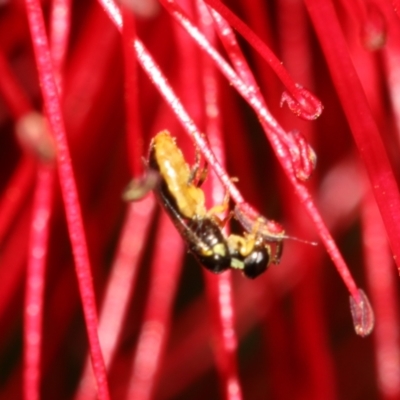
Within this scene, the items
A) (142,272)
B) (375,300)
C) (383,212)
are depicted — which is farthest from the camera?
(142,272)

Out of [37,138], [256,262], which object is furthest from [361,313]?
[37,138]

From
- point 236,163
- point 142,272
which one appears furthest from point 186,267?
point 236,163

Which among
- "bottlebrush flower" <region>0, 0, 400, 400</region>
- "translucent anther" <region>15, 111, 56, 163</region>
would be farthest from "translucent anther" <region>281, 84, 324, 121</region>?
"translucent anther" <region>15, 111, 56, 163</region>

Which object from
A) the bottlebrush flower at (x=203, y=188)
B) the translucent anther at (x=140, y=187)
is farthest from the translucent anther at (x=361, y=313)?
the translucent anther at (x=140, y=187)

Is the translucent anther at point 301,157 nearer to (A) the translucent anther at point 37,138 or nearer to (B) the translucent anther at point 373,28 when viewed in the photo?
(B) the translucent anther at point 373,28

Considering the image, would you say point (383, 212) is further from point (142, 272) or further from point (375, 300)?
point (142, 272)

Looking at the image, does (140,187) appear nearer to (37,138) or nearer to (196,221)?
(196,221)

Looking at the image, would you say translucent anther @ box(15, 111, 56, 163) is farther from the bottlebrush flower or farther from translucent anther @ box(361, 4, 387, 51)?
translucent anther @ box(361, 4, 387, 51)
